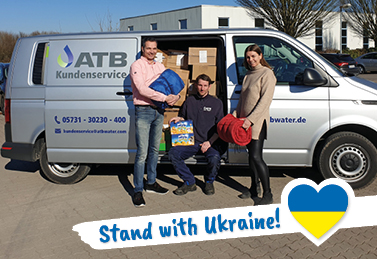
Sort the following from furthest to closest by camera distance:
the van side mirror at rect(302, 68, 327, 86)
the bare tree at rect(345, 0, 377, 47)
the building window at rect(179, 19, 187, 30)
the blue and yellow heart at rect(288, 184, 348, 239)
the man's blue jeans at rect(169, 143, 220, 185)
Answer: the building window at rect(179, 19, 187, 30), the bare tree at rect(345, 0, 377, 47), the man's blue jeans at rect(169, 143, 220, 185), the van side mirror at rect(302, 68, 327, 86), the blue and yellow heart at rect(288, 184, 348, 239)

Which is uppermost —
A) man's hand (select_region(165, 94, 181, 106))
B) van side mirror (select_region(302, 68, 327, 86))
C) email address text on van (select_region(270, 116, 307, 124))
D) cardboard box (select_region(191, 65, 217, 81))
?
cardboard box (select_region(191, 65, 217, 81))

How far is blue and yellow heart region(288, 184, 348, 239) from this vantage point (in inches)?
159

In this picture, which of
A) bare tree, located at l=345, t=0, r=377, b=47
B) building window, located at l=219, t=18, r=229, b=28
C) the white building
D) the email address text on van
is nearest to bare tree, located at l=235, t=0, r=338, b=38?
the white building

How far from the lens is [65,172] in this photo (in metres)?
5.78

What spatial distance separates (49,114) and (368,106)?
13.2ft

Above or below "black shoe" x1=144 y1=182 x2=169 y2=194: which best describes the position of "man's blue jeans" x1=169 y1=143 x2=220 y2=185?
above

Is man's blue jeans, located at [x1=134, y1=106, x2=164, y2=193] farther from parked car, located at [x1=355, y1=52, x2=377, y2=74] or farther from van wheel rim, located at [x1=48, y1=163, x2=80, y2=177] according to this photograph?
parked car, located at [x1=355, y1=52, x2=377, y2=74]

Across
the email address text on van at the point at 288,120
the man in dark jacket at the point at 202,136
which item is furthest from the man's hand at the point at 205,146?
the email address text on van at the point at 288,120

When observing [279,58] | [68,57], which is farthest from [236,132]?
[68,57]

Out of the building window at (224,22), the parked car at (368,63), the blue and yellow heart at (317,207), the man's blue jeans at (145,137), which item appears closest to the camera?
the blue and yellow heart at (317,207)

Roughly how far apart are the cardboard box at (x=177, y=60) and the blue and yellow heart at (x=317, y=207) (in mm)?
2454

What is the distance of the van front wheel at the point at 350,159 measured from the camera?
199 inches

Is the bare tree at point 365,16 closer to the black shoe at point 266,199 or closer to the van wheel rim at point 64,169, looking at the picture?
the black shoe at point 266,199

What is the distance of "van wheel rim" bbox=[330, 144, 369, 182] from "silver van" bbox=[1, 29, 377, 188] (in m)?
0.01
